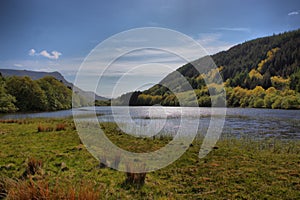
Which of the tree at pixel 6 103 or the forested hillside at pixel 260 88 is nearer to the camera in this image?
the tree at pixel 6 103

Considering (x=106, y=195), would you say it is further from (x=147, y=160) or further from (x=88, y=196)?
(x=147, y=160)

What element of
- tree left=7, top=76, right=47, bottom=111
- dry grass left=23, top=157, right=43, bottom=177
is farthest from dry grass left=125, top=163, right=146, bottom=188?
tree left=7, top=76, right=47, bottom=111

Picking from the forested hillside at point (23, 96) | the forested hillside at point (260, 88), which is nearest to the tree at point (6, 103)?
the forested hillside at point (23, 96)

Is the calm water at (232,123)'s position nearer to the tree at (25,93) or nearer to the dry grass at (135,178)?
the dry grass at (135,178)

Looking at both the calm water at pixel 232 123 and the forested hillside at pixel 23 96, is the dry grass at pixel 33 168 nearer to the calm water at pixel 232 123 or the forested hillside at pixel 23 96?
the calm water at pixel 232 123

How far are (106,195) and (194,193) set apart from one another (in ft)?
8.48

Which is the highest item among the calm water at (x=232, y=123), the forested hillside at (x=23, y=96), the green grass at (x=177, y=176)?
the forested hillside at (x=23, y=96)

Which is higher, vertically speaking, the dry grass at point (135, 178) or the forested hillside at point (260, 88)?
the forested hillside at point (260, 88)

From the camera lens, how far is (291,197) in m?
6.41

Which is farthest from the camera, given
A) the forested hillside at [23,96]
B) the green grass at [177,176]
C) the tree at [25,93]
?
the tree at [25,93]

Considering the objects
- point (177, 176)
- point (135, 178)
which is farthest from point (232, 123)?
point (135, 178)

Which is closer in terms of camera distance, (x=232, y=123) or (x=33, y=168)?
(x=33, y=168)

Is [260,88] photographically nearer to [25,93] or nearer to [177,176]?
[25,93]

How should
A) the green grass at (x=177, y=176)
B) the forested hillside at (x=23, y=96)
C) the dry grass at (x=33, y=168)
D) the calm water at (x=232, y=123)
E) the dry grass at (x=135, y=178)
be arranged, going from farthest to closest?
the forested hillside at (x=23, y=96)
the calm water at (x=232, y=123)
the dry grass at (x=33, y=168)
the dry grass at (x=135, y=178)
the green grass at (x=177, y=176)
